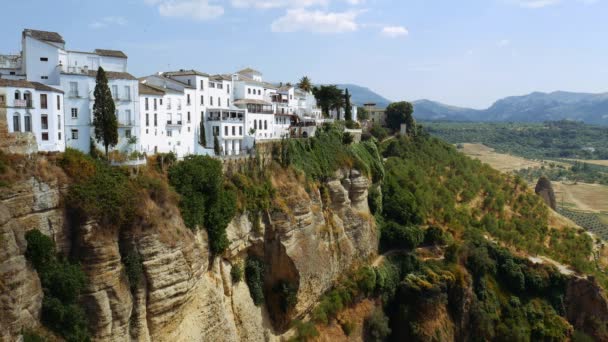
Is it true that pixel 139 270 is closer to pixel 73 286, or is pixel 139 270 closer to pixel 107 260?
pixel 107 260

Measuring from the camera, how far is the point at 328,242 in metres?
40.5

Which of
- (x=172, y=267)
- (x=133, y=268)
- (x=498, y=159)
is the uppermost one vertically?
(x=133, y=268)

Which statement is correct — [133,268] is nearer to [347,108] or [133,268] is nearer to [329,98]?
[347,108]

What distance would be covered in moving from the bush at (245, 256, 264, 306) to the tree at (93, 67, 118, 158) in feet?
40.2

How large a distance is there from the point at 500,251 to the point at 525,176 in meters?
90.4

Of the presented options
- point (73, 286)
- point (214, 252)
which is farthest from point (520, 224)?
point (73, 286)

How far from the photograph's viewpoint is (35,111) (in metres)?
25.3

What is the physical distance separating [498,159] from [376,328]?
13307 centimetres

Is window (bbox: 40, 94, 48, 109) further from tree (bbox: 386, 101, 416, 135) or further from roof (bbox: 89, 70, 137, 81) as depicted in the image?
tree (bbox: 386, 101, 416, 135)

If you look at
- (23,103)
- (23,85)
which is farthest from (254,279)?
(23,85)

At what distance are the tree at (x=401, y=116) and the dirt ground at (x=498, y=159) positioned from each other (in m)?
77.6

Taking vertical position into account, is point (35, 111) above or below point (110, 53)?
below

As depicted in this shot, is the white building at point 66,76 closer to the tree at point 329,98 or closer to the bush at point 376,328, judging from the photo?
the bush at point 376,328

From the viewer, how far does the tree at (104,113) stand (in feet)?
91.4
